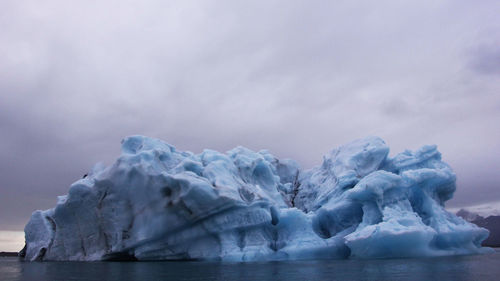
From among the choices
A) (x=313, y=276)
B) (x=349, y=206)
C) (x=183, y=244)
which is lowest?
(x=313, y=276)

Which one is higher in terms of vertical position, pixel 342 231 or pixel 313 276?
pixel 342 231

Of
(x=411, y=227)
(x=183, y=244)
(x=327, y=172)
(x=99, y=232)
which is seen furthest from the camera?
(x=327, y=172)

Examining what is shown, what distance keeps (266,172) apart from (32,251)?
13470 mm

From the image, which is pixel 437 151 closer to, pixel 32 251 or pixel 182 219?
pixel 182 219

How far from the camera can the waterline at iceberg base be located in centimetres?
1633

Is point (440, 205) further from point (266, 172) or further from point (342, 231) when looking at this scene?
point (266, 172)

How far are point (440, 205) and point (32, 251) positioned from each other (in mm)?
22057

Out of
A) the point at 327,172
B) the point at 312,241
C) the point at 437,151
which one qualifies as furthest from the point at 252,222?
the point at 437,151

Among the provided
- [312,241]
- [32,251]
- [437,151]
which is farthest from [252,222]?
[32,251]

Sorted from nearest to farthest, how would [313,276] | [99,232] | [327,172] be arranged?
[313,276] → [99,232] → [327,172]

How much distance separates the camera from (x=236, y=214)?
55.5ft

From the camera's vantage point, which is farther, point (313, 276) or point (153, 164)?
point (153, 164)

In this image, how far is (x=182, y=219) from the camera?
54.2 ft

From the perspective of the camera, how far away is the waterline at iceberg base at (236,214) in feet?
53.6
